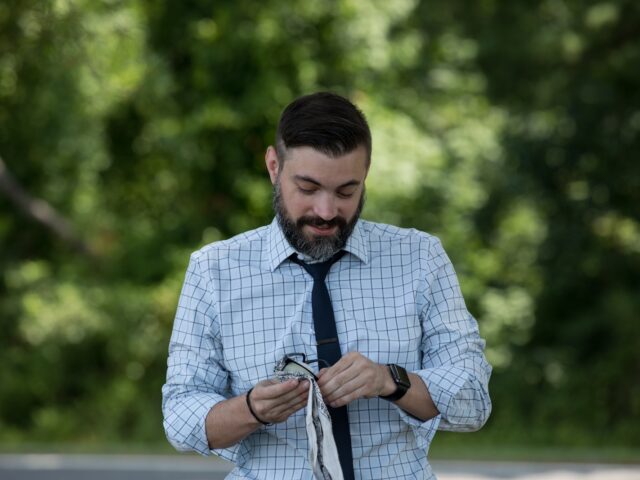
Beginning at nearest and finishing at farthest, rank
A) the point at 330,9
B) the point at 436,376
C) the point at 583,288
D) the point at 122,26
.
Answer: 1. the point at 436,376
2. the point at 122,26
3. the point at 330,9
4. the point at 583,288

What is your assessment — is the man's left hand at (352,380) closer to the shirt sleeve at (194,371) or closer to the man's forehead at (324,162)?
the shirt sleeve at (194,371)

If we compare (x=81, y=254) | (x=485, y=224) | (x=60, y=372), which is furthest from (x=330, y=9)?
(x=60, y=372)

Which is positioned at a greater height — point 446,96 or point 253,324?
point 446,96

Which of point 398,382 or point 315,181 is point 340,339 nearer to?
point 398,382

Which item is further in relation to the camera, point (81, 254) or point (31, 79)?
point (81, 254)

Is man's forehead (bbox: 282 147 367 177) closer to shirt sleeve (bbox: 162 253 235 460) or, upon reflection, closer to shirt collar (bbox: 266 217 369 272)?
shirt collar (bbox: 266 217 369 272)

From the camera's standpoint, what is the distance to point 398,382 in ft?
7.71

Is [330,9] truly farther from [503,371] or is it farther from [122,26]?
[503,371]

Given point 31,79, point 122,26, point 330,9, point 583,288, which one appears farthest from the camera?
point 583,288

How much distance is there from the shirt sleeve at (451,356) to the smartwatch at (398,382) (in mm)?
82

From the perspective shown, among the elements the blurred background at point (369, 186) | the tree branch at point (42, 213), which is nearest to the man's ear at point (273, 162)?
the blurred background at point (369, 186)

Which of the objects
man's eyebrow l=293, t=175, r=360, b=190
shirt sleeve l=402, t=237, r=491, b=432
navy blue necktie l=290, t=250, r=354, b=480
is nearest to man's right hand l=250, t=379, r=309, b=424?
navy blue necktie l=290, t=250, r=354, b=480

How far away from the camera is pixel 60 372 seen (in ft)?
51.2

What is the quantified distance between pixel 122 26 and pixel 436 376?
31.5ft
